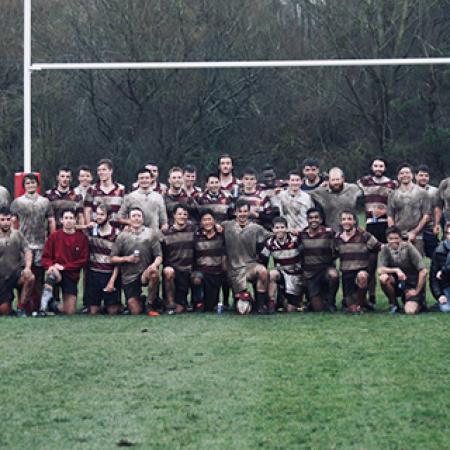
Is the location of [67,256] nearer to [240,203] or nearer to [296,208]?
[240,203]

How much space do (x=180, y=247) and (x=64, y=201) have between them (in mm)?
1488

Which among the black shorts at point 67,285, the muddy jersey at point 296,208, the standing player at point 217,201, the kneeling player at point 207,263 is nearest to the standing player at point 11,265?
the black shorts at point 67,285

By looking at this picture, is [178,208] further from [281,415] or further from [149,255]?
[281,415]

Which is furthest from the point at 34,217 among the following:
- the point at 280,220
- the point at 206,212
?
the point at 280,220

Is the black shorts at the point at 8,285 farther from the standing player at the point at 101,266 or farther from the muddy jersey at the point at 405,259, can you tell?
the muddy jersey at the point at 405,259

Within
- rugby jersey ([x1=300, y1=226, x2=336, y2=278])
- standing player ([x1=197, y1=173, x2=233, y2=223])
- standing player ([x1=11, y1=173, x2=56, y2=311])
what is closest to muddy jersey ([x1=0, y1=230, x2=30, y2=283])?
standing player ([x1=11, y1=173, x2=56, y2=311])

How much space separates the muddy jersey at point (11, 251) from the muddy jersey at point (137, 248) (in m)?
0.95

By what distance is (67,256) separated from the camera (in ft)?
41.5

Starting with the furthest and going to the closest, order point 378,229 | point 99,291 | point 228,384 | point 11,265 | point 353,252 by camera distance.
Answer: point 378,229 → point 99,291 → point 11,265 → point 353,252 → point 228,384

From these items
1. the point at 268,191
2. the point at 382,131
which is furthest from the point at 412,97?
the point at 268,191

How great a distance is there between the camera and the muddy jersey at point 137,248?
1251cm

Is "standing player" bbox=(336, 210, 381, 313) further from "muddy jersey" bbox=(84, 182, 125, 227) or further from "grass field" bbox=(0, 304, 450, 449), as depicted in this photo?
"muddy jersey" bbox=(84, 182, 125, 227)

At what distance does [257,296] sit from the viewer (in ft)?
40.9

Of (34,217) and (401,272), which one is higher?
(34,217)
